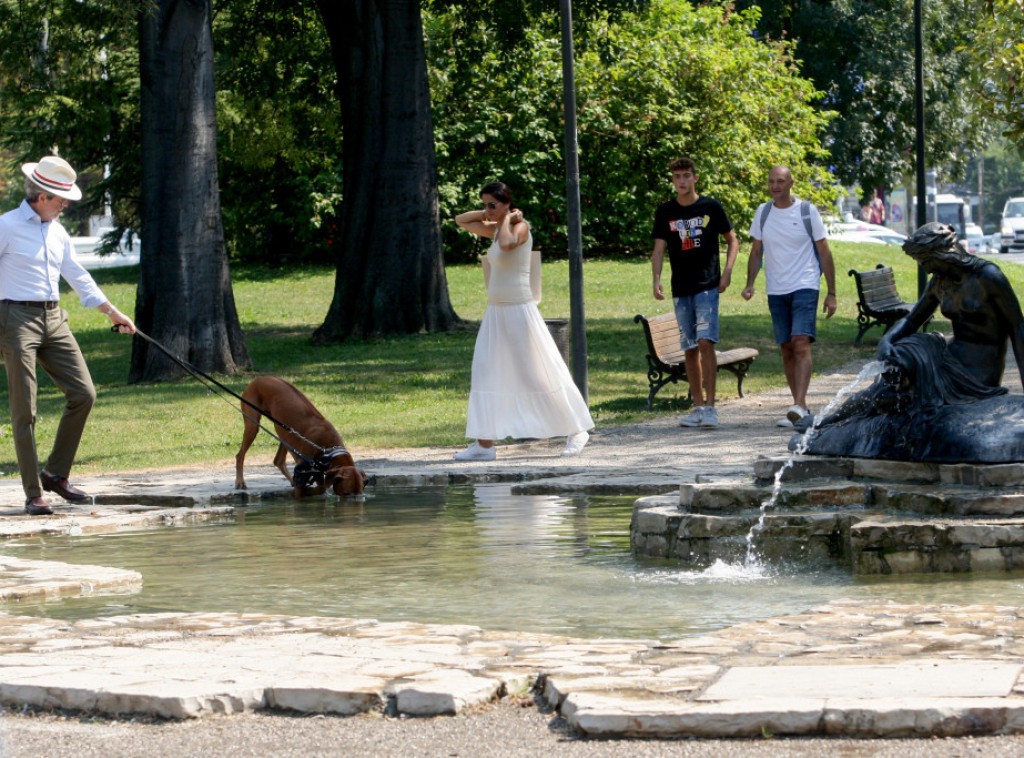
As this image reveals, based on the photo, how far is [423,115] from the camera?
68.7ft

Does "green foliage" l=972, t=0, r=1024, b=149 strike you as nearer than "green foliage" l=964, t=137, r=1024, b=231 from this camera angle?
Yes

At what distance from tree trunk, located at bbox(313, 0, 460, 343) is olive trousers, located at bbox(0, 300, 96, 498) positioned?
11.7 m

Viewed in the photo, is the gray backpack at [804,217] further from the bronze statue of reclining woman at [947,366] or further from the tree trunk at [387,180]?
the tree trunk at [387,180]

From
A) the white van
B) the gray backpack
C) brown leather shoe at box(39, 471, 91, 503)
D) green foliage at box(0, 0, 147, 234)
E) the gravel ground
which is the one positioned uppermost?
green foliage at box(0, 0, 147, 234)

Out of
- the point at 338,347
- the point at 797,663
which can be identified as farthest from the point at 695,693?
the point at 338,347

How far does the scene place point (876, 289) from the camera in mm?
20797

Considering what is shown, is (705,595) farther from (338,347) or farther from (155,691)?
(338,347)

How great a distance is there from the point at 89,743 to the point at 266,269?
31.9 m

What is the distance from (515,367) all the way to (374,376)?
688 centimetres

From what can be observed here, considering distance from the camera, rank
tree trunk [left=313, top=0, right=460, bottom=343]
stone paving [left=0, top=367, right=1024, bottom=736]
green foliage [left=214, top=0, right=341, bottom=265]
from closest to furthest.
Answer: stone paving [left=0, top=367, right=1024, bottom=736] → tree trunk [left=313, top=0, right=460, bottom=343] → green foliage [left=214, top=0, right=341, bottom=265]

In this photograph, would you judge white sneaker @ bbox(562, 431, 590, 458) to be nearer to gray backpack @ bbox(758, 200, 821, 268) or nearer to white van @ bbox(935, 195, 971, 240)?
gray backpack @ bbox(758, 200, 821, 268)

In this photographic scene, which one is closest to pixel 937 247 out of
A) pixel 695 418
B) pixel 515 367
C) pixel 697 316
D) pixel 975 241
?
pixel 515 367

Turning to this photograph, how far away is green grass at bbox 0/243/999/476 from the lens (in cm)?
1400

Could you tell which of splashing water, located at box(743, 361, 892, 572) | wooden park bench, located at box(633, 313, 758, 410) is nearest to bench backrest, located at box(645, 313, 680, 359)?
wooden park bench, located at box(633, 313, 758, 410)
